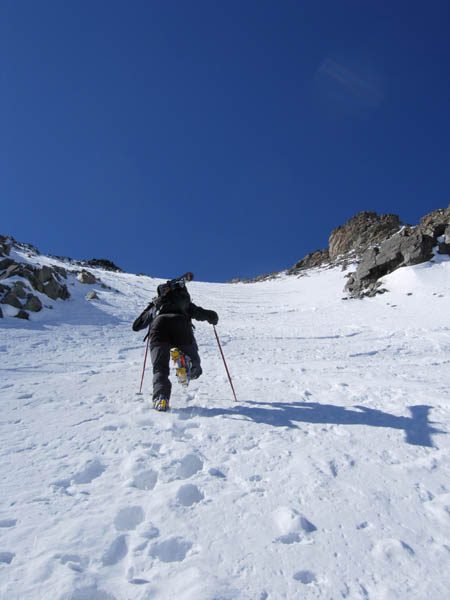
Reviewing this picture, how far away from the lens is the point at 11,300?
11.5m

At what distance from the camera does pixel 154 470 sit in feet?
9.02

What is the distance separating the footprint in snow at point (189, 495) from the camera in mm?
2371

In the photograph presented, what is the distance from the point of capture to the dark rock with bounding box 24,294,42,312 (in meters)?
12.1

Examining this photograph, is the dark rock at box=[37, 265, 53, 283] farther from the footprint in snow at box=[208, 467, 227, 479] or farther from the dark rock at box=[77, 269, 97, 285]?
the footprint in snow at box=[208, 467, 227, 479]

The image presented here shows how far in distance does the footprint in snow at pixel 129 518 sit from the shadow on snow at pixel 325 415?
70.0 inches

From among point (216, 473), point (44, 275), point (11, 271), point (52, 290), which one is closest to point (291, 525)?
point (216, 473)

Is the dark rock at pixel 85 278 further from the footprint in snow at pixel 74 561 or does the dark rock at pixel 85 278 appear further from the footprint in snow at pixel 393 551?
the footprint in snow at pixel 393 551

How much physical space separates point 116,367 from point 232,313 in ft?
40.2

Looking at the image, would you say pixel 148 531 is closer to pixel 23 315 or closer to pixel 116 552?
pixel 116 552

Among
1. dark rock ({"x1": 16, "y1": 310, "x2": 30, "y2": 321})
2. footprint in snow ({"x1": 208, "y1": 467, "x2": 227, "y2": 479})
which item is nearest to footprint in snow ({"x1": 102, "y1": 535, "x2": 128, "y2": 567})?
footprint in snow ({"x1": 208, "y1": 467, "x2": 227, "y2": 479})

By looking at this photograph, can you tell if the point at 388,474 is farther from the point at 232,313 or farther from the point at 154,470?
the point at 232,313

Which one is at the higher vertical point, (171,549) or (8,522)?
(8,522)

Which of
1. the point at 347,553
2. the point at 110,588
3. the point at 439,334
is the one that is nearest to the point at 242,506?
the point at 347,553

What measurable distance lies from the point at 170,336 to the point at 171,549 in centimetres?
308
